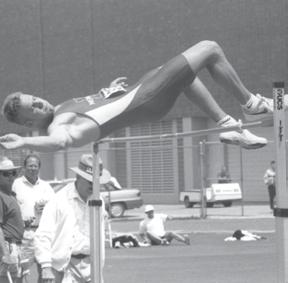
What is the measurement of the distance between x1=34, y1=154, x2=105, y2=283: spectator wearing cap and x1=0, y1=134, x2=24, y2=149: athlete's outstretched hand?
178 cm

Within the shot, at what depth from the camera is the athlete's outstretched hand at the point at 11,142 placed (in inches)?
209

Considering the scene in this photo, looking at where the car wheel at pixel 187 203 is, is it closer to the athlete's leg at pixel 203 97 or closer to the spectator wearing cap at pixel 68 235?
the spectator wearing cap at pixel 68 235

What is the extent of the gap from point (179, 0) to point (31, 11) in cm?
741

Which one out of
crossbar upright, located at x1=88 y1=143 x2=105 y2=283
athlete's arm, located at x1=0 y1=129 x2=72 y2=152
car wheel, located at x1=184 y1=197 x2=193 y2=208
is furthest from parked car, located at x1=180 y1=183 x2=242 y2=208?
athlete's arm, located at x1=0 y1=129 x2=72 y2=152

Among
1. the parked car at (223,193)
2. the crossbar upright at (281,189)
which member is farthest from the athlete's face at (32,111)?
the parked car at (223,193)

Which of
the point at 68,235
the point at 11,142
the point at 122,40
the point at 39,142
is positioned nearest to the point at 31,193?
the point at 68,235

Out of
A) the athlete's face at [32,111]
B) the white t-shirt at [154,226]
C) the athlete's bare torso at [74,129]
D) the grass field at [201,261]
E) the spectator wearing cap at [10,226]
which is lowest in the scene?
the grass field at [201,261]

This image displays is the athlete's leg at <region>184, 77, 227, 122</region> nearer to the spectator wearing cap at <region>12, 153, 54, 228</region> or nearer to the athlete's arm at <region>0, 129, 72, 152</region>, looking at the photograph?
the athlete's arm at <region>0, 129, 72, 152</region>

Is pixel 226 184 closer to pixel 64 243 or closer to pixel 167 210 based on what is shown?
pixel 167 210

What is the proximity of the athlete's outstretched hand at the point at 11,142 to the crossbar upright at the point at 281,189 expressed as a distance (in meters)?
1.55

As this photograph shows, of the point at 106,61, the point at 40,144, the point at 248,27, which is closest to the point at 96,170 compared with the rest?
the point at 40,144

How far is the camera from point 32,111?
598 cm

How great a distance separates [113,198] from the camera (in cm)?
2597

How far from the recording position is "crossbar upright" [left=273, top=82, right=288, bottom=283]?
16.5 ft
